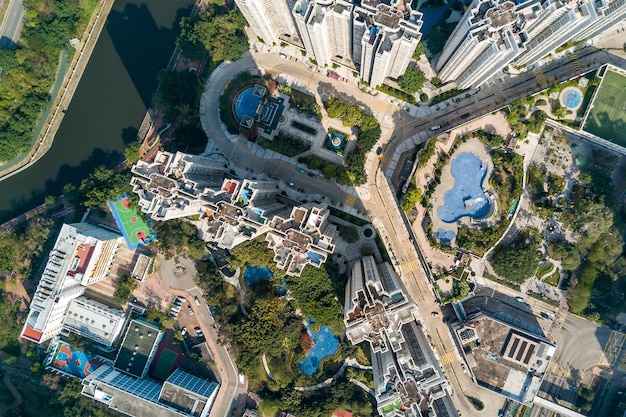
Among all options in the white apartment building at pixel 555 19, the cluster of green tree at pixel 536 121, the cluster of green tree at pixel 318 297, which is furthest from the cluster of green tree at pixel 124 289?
the cluster of green tree at pixel 536 121

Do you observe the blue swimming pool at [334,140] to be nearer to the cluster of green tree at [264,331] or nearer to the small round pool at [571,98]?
the cluster of green tree at [264,331]

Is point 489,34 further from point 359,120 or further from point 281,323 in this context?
point 281,323

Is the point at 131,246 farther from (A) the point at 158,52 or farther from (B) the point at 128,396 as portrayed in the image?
(A) the point at 158,52

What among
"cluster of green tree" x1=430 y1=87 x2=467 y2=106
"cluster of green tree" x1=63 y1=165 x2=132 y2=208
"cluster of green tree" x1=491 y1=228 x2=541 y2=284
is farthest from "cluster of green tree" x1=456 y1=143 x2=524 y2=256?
"cluster of green tree" x1=63 y1=165 x2=132 y2=208

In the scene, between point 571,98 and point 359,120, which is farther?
point 359,120

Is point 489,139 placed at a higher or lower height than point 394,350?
higher

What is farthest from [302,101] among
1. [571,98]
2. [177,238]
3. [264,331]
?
[571,98]
